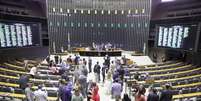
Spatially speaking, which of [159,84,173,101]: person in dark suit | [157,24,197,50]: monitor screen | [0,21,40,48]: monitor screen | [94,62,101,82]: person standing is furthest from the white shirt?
[157,24,197,50]: monitor screen

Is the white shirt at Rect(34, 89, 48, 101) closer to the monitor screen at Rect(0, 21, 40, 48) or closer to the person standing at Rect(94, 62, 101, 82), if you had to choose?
the person standing at Rect(94, 62, 101, 82)

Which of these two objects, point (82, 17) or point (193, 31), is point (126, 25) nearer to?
point (82, 17)

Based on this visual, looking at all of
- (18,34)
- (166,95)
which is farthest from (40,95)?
(18,34)

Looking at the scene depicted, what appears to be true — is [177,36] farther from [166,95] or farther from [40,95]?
[40,95]

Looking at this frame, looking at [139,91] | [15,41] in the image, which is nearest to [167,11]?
[15,41]

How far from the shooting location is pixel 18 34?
1625 centimetres

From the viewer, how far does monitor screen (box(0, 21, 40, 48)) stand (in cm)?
1482

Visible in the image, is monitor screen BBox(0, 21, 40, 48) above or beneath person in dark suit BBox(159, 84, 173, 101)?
above

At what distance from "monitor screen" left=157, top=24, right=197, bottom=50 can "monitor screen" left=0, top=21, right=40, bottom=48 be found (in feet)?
33.0

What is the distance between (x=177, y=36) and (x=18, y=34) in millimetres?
11558

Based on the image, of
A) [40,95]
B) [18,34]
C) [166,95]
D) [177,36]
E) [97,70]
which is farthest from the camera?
[177,36]

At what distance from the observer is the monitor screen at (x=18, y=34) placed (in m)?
14.8

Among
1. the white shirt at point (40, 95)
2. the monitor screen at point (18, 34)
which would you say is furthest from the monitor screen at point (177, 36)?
the white shirt at point (40, 95)

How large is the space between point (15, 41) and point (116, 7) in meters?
13.5
